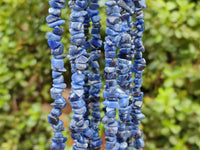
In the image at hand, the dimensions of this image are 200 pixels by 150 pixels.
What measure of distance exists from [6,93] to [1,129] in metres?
0.20

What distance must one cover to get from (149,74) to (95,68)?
23.2 inches

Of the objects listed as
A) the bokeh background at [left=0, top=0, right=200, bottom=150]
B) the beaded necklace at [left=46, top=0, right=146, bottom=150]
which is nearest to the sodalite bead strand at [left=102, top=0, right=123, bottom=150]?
the beaded necklace at [left=46, top=0, right=146, bottom=150]

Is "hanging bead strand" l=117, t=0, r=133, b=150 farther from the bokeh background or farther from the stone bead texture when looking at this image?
the bokeh background

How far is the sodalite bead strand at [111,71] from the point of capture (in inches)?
14.7

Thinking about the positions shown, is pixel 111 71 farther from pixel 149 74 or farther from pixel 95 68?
pixel 149 74

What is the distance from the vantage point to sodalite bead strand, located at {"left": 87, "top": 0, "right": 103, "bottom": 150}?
1.42ft

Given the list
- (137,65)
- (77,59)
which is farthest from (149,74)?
(77,59)

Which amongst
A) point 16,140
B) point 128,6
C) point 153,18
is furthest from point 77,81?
point 16,140

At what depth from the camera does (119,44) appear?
0.40 metres

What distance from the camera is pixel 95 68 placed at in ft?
1.50

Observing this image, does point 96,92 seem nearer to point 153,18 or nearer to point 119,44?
point 119,44

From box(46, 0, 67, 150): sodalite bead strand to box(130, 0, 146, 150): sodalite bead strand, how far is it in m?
0.15

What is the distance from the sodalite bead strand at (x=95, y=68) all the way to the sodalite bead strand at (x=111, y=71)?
6 centimetres

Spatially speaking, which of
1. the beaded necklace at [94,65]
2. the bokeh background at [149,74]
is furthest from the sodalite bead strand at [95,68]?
the bokeh background at [149,74]
